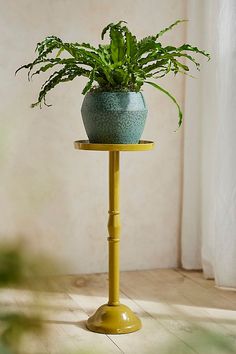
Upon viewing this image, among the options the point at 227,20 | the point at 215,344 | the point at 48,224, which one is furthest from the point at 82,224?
the point at 215,344

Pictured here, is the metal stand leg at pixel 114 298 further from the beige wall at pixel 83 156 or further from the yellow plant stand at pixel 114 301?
the beige wall at pixel 83 156

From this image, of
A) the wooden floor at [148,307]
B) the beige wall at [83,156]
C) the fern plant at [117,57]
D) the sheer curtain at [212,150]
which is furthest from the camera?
the beige wall at [83,156]

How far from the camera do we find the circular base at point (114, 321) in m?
2.45

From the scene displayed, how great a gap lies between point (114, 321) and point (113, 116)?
2.61ft

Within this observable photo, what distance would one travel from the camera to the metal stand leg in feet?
8.04

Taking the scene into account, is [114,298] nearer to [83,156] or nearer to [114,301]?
[114,301]

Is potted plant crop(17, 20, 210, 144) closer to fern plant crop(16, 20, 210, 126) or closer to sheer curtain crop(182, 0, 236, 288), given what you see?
fern plant crop(16, 20, 210, 126)

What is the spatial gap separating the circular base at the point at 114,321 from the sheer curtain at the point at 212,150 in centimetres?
74

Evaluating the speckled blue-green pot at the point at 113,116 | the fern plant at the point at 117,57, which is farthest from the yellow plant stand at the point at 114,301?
the fern plant at the point at 117,57

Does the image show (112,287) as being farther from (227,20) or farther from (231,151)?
(227,20)

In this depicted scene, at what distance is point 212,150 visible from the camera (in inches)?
127

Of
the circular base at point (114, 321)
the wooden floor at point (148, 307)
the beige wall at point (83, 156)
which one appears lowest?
the wooden floor at point (148, 307)

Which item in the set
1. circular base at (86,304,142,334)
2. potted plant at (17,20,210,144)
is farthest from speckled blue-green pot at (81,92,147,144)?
circular base at (86,304,142,334)

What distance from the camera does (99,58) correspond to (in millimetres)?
2234
